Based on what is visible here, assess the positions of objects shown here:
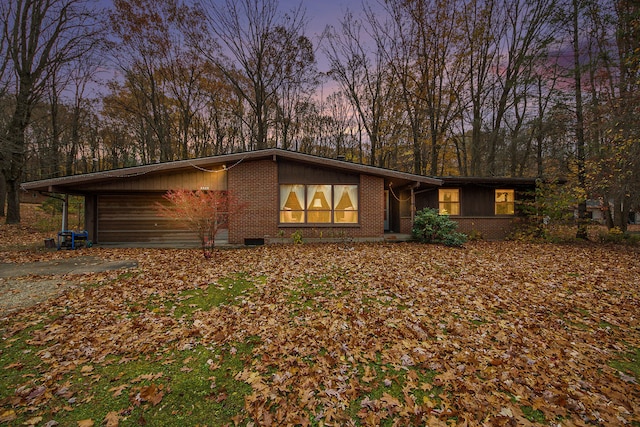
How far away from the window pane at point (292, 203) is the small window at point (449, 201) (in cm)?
785

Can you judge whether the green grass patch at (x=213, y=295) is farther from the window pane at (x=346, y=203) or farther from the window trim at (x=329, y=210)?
the window pane at (x=346, y=203)

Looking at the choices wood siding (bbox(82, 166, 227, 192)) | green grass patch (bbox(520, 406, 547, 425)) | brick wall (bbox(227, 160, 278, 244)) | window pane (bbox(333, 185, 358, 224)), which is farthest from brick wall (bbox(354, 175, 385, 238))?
green grass patch (bbox(520, 406, 547, 425))

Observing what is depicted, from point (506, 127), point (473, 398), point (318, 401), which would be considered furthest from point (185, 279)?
point (506, 127)

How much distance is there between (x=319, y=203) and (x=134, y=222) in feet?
30.5

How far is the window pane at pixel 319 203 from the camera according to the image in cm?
1252

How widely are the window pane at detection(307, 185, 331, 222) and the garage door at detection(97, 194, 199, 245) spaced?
5.84 metres

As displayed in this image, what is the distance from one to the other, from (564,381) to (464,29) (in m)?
22.1

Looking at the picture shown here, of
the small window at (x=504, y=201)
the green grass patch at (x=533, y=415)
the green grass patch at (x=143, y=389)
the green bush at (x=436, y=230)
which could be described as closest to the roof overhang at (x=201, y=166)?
the green bush at (x=436, y=230)

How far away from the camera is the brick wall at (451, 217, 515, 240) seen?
47.3ft

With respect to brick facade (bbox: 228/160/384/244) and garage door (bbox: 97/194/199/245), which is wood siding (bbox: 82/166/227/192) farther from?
garage door (bbox: 97/194/199/245)

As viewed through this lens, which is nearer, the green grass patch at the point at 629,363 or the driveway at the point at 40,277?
the green grass patch at the point at 629,363

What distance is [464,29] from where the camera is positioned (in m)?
18.1

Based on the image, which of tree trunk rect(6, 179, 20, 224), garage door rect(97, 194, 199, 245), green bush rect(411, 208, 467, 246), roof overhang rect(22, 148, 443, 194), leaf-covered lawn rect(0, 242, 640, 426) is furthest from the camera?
tree trunk rect(6, 179, 20, 224)

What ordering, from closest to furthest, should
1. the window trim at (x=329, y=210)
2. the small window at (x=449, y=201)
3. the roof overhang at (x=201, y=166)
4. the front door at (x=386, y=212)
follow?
1. the roof overhang at (x=201, y=166)
2. the window trim at (x=329, y=210)
3. the small window at (x=449, y=201)
4. the front door at (x=386, y=212)
